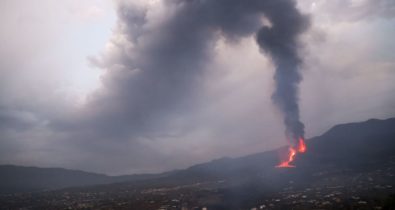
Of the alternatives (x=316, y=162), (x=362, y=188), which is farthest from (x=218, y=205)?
(x=316, y=162)

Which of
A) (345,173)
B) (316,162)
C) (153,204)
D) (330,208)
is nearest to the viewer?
(330,208)

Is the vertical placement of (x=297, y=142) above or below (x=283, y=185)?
above

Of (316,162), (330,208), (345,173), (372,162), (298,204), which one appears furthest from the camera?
(316,162)

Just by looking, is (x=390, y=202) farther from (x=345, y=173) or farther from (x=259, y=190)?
(x=345, y=173)

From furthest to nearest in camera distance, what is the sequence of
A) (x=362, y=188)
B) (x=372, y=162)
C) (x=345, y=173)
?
(x=372, y=162), (x=345, y=173), (x=362, y=188)

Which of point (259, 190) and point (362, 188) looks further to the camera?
point (259, 190)

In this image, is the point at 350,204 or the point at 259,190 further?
the point at 259,190

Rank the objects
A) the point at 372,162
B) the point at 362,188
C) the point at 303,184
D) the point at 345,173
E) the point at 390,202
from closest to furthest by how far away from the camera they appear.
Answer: the point at 390,202 < the point at 362,188 < the point at 303,184 < the point at 345,173 < the point at 372,162

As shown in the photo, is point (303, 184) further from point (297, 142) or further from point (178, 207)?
point (178, 207)

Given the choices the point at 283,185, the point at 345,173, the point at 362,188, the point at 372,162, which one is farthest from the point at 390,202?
the point at 372,162
